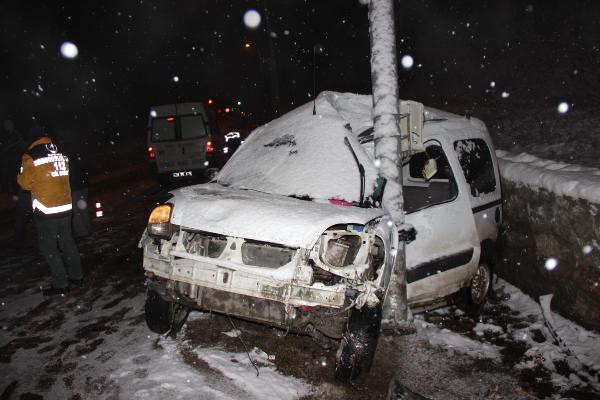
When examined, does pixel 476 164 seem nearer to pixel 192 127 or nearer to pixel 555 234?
pixel 555 234

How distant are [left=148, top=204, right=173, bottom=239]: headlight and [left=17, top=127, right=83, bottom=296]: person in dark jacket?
1998mm

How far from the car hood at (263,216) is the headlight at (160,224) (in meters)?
0.06

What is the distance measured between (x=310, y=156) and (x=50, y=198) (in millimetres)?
2897

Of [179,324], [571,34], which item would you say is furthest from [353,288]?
[571,34]

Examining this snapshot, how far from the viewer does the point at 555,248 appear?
4305mm

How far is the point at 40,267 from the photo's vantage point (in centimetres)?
569

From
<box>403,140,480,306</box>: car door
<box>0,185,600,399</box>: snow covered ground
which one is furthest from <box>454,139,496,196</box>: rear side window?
<box>0,185,600,399</box>: snow covered ground

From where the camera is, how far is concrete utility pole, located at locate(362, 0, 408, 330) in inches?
151

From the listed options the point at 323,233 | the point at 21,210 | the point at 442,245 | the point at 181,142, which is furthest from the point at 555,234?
the point at 181,142

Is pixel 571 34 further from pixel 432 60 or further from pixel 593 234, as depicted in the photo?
pixel 593 234

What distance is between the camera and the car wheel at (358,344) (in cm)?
290

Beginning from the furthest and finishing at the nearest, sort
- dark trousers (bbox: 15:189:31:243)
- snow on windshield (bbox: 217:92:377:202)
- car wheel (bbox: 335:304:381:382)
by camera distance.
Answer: dark trousers (bbox: 15:189:31:243), snow on windshield (bbox: 217:92:377:202), car wheel (bbox: 335:304:381:382)

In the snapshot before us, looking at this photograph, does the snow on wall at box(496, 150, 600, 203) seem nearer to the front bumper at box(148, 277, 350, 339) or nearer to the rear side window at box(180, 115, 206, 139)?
the front bumper at box(148, 277, 350, 339)

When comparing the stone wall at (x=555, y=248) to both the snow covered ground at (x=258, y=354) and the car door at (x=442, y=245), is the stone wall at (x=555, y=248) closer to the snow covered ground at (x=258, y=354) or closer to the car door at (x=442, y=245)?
the snow covered ground at (x=258, y=354)
